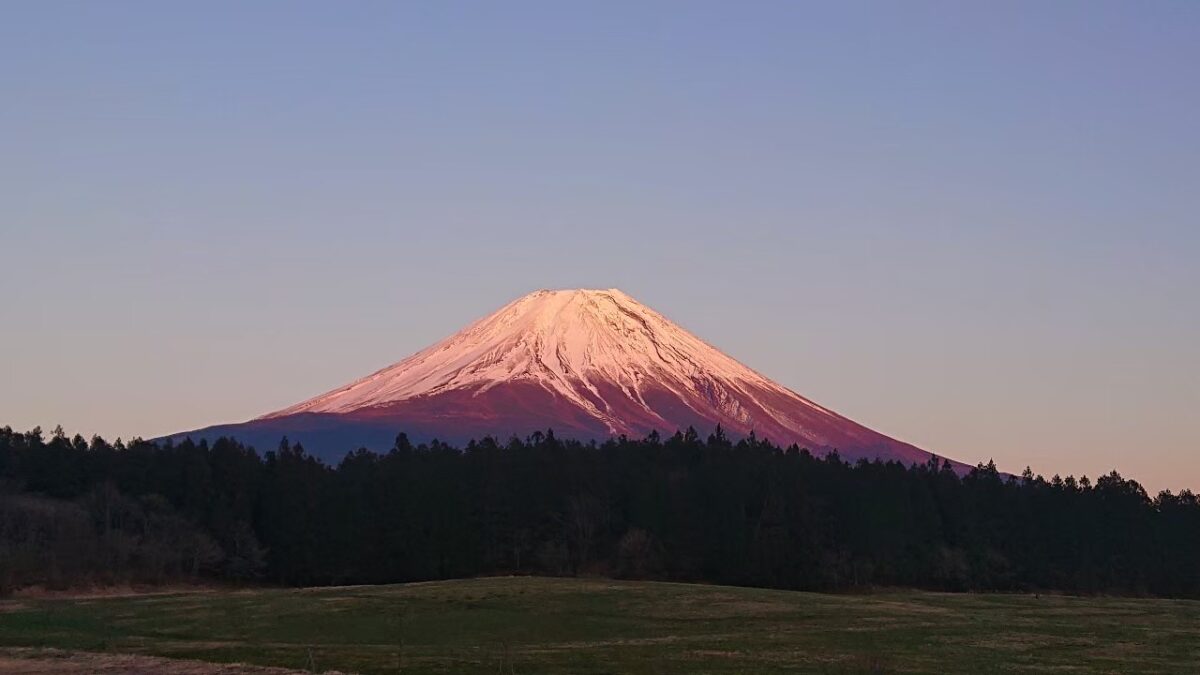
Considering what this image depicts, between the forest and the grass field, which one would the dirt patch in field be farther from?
the forest

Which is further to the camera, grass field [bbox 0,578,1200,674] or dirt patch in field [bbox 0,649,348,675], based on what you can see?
grass field [bbox 0,578,1200,674]

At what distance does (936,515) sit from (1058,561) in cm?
1155

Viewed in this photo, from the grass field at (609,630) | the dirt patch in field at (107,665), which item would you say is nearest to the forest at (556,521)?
the grass field at (609,630)

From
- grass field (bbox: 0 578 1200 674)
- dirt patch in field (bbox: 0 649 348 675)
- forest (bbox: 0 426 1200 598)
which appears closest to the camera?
dirt patch in field (bbox: 0 649 348 675)

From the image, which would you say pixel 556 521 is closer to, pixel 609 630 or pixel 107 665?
pixel 609 630

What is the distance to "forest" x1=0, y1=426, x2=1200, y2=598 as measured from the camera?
11175cm

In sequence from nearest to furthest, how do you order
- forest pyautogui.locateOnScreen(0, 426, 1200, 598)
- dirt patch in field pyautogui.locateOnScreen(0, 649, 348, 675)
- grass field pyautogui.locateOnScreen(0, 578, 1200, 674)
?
dirt patch in field pyautogui.locateOnScreen(0, 649, 348, 675), grass field pyautogui.locateOnScreen(0, 578, 1200, 674), forest pyautogui.locateOnScreen(0, 426, 1200, 598)

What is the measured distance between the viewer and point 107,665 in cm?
4512

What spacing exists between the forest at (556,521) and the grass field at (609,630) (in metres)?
31.0

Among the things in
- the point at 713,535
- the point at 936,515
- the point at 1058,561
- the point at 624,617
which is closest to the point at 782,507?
the point at 713,535

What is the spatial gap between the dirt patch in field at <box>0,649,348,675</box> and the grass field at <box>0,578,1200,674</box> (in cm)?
167

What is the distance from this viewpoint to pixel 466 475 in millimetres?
120375

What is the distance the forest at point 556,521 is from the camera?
112 m

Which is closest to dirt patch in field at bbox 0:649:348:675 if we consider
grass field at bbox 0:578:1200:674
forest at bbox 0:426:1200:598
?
grass field at bbox 0:578:1200:674
